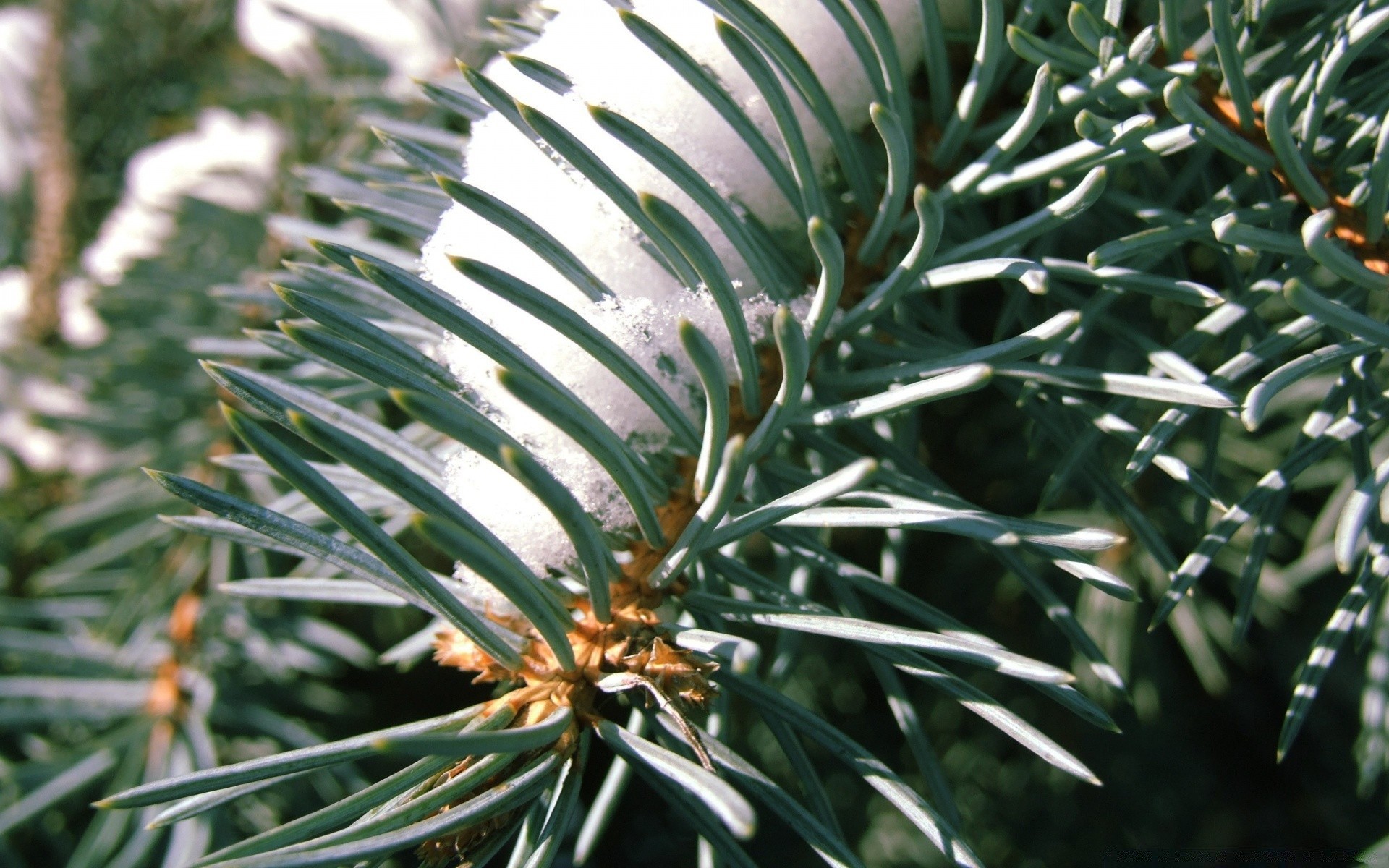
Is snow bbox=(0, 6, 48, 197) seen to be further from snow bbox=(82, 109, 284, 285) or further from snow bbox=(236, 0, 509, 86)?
snow bbox=(236, 0, 509, 86)

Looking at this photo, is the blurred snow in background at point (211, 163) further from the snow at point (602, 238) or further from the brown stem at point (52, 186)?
the snow at point (602, 238)

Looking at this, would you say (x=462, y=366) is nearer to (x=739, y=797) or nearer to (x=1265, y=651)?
(x=739, y=797)

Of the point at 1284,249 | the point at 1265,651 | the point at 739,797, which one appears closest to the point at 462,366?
the point at 739,797

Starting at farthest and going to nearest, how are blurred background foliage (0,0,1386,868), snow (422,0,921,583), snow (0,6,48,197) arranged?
snow (0,6,48,197) < blurred background foliage (0,0,1386,868) < snow (422,0,921,583)

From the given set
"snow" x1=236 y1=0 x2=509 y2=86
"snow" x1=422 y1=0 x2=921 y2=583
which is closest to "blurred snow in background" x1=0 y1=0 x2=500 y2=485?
"snow" x1=236 y1=0 x2=509 y2=86

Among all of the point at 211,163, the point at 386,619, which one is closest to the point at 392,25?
the point at 211,163

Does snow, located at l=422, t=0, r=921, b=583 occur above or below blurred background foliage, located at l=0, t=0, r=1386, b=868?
above

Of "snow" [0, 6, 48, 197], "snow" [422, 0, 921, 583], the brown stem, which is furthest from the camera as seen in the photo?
"snow" [0, 6, 48, 197]
